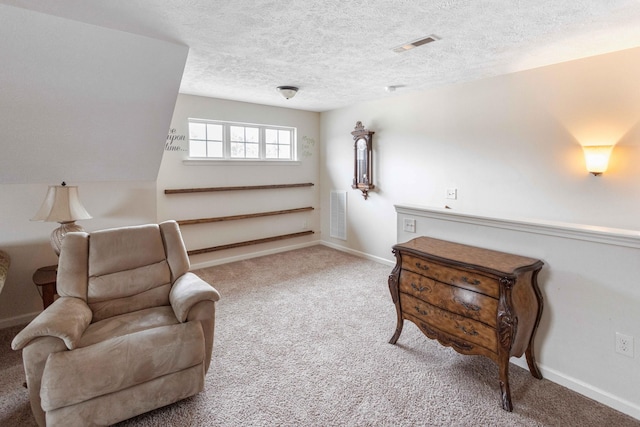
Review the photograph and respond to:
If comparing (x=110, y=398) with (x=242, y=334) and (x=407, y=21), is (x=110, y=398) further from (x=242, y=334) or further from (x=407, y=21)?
(x=407, y=21)

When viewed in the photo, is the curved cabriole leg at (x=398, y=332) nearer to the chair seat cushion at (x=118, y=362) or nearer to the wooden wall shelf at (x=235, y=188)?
the chair seat cushion at (x=118, y=362)

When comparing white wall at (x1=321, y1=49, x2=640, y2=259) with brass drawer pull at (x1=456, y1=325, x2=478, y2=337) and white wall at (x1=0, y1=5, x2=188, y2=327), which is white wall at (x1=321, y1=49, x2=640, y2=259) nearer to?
brass drawer pull at (x1=456, y1=325, x2=478, y2=337)

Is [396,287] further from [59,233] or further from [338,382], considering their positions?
[59,233]

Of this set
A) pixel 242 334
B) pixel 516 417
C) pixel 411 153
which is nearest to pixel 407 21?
pixel 411 153

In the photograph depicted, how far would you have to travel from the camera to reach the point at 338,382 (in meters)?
2.08

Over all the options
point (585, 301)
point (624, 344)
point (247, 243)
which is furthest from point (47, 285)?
point (624, 344)

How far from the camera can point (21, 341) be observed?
60.2 inches

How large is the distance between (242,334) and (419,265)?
157cm

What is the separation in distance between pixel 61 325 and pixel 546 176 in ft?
12.7

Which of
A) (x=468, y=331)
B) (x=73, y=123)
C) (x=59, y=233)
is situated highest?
(x=73, y=123)

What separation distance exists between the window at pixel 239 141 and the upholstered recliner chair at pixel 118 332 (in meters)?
2.27

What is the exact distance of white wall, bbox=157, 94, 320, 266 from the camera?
4.17 metres

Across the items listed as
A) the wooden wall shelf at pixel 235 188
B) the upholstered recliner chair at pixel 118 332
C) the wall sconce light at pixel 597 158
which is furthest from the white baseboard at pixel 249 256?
the wall sconce light at pixel 597 158

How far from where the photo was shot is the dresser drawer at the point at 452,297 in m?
1.92
